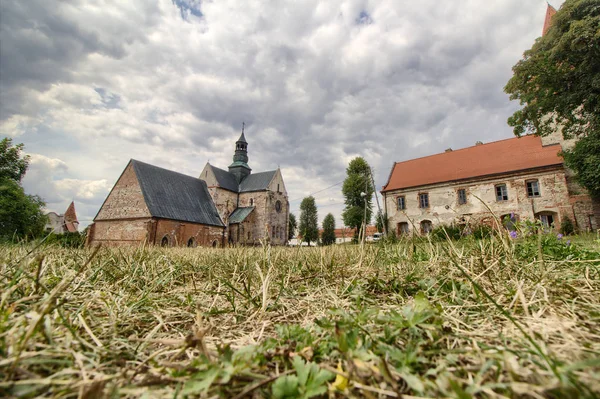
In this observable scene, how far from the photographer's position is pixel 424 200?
2570cm

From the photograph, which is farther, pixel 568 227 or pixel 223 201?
pixel 223 201

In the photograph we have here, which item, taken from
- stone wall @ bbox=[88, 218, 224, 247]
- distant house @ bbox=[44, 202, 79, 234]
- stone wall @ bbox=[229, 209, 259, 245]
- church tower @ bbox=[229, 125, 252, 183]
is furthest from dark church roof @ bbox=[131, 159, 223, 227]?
distant house @ bbox=[44, 202, 79, 234]

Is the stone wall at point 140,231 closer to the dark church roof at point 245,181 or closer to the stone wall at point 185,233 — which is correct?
the stone wall at point 185,233

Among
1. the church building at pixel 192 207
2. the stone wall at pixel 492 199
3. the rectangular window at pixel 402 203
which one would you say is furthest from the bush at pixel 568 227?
the church building at pixel 192 207

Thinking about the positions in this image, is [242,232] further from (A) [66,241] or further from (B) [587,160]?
(B) [587,160]

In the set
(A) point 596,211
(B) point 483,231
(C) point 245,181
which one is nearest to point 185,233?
(C) point 245,181

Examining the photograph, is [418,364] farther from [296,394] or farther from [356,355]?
[296,394]

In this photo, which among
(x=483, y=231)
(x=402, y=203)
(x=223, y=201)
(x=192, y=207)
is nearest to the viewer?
(x=483, y=231)

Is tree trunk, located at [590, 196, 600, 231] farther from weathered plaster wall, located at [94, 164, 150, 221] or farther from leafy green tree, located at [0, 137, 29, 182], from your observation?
leafy green tree, located at [0, 137, 29, 182]

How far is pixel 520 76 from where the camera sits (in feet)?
48.4

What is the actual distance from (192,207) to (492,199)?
2841 cm

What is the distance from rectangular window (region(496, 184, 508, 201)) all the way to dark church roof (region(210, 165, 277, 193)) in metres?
25.9

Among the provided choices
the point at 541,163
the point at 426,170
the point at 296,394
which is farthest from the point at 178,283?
the point at 426,170

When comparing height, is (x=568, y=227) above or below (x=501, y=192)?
below
